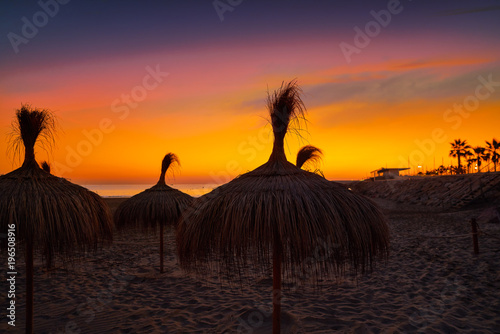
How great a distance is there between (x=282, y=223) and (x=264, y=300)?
4.05 meters

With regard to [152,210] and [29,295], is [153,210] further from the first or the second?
[29,295]

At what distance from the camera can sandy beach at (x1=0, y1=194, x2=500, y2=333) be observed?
17.0 feet

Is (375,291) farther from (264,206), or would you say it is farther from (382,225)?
(264,206)

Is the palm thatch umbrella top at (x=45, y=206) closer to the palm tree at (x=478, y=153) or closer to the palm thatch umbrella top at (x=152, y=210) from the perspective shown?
the palm thatch umbrella top at (x=152, y=210)

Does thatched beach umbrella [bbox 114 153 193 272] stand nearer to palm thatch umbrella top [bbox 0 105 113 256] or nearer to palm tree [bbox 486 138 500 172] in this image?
palm thatch umbrella top [bbox 0 105 113 256]

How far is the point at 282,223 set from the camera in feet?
9.75

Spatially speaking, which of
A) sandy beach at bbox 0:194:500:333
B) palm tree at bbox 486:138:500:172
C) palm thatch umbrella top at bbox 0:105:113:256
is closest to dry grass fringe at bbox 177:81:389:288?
palm thatch umbrella top at bbox 0:105:113:256

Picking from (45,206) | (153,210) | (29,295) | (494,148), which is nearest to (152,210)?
(153,210)

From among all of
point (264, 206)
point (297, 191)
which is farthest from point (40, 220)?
point (297, 191)

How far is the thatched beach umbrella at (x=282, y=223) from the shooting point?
9.87 ft

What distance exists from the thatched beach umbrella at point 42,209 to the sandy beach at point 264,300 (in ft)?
6.50

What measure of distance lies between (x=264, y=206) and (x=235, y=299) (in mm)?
4094

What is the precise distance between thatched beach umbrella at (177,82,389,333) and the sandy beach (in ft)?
7.76

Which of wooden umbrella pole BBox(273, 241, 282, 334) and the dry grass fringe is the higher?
the dry grass fringe
